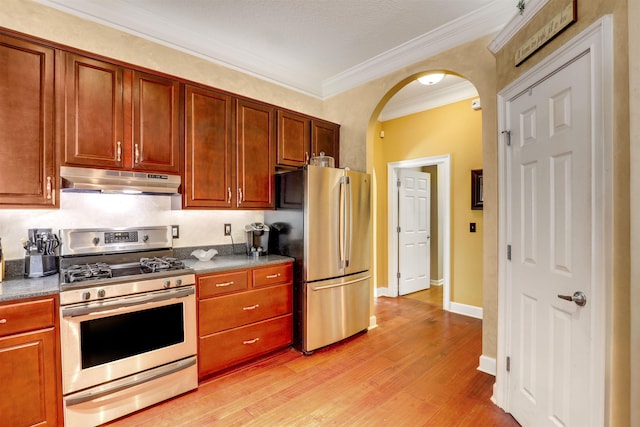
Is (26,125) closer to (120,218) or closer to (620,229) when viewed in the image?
(120,218)

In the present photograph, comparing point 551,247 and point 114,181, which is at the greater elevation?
point 114,181

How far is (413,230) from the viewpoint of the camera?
489 cm

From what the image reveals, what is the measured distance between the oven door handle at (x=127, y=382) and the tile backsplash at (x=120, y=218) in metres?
1.08

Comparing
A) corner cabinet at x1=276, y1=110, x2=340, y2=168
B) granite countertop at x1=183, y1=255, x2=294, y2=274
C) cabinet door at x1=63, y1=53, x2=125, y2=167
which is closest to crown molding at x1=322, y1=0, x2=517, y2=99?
corner cabinet at x1=276, y1=110, x2=340, y2=168

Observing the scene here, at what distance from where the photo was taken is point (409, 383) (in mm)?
2406

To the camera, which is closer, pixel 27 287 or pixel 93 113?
pixel 27 287

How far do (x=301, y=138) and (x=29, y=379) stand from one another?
2.83 metres

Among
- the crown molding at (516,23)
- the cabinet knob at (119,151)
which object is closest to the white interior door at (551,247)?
the crown molding at (516,23)

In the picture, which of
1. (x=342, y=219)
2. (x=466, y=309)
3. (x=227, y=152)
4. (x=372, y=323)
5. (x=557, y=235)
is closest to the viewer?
(x=557, y=235)

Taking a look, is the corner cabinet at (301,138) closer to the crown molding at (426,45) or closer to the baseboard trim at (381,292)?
the crown molding at (426,45)

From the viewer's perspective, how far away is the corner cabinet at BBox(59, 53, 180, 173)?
209cm

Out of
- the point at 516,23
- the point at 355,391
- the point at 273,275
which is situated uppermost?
the point at 516,23

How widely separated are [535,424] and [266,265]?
84.8 inches

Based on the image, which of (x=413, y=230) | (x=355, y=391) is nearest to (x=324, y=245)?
(x=355, y=391)
